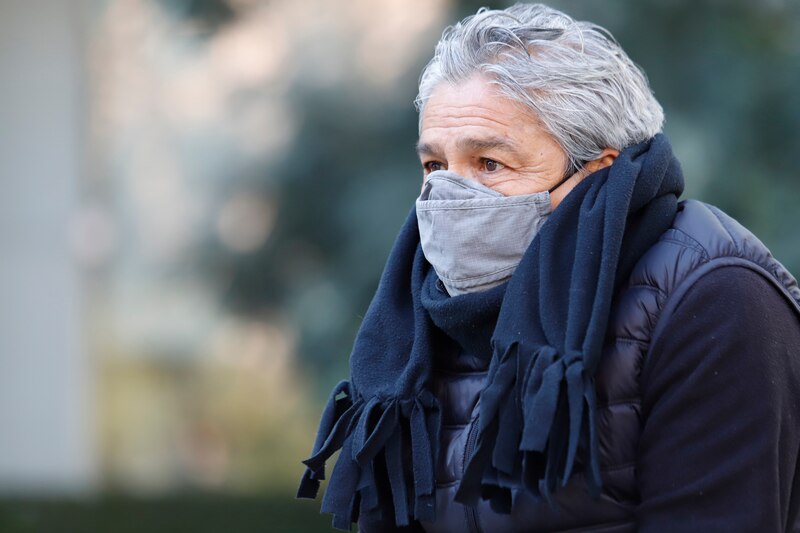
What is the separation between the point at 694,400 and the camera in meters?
2.04

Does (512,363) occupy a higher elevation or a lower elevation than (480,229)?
lower

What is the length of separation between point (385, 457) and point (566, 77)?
0.88 metres

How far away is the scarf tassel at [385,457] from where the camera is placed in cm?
232

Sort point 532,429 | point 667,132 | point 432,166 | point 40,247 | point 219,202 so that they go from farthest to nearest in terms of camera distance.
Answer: point 40,247 → point 219,202 → point 667,132 → point 432,166 → point 532,429

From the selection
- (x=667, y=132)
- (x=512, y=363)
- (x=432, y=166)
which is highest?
(x=667, y=132)

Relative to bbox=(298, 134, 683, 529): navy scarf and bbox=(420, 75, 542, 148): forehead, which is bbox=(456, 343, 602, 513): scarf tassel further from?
bbox=(420, 75, 542, 148): forehead

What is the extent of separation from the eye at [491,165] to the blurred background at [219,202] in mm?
2800

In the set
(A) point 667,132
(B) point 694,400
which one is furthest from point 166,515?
(B) point 694,400

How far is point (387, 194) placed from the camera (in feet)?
18.4

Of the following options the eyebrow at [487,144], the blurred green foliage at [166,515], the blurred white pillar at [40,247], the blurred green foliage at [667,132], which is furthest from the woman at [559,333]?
the blurred white pillar at [40,247]

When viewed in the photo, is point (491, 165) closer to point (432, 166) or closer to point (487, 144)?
point (487, 144)

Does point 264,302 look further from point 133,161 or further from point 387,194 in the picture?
point 133,161

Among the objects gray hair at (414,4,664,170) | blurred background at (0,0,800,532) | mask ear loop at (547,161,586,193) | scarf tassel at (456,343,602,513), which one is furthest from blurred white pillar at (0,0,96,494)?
scarf tassel at (456,343,602,513)

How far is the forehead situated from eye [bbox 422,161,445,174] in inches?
2.9
